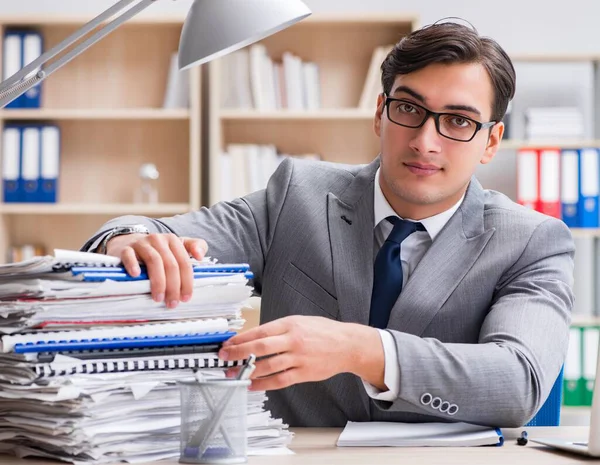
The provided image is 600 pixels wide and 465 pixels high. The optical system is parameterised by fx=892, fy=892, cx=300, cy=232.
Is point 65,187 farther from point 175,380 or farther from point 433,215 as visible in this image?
point 175,380

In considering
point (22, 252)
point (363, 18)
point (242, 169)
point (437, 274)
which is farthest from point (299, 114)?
point (437, 274)

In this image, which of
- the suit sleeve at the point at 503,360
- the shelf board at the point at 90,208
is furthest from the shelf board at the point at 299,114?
the suit sleeve at the point at 503,360

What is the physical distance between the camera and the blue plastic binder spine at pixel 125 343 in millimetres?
991

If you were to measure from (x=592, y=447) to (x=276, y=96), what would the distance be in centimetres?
318

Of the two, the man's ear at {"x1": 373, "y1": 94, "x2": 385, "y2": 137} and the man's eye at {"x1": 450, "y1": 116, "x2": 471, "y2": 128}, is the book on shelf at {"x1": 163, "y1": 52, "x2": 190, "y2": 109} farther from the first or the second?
the man's eye at {"x1": 450, "y1": 116, "x2": 471, "y2": 128}

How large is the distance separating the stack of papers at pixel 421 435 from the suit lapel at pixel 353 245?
325 millimetres

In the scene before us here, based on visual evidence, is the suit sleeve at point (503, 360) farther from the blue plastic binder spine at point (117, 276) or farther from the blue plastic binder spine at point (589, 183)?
the blue plastic binder spine at point (589, 183)

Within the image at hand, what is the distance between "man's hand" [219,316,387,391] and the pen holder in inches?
4.0

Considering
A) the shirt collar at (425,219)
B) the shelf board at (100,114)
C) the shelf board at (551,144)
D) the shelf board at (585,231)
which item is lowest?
the shelf board at (585,231)

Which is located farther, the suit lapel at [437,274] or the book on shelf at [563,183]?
the book on shelf at [563,183]

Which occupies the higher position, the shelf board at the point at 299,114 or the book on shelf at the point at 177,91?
the book on shelf at the point at 177,91

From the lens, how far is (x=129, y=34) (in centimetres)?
425

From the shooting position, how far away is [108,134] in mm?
4234

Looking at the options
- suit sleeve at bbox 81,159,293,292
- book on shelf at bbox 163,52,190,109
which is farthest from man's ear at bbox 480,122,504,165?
book on shelf at bbox 163,52,190,109
